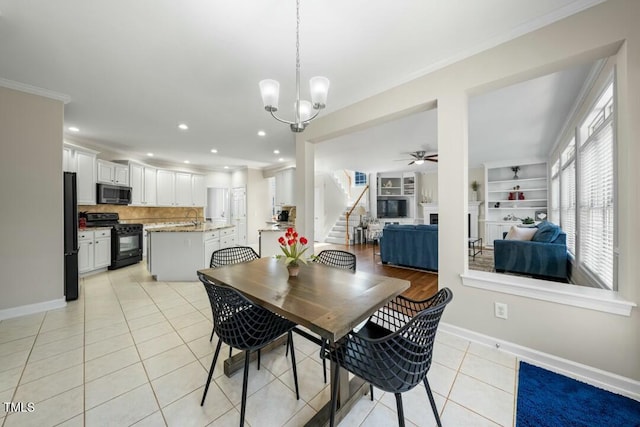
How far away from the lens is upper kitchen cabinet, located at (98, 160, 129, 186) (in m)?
4.82

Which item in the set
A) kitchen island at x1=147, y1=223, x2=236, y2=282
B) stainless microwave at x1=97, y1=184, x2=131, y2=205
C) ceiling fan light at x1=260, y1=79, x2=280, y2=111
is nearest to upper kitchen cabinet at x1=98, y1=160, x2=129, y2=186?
stainless microwave at x1=97, y1=184, x2=131, y2=205

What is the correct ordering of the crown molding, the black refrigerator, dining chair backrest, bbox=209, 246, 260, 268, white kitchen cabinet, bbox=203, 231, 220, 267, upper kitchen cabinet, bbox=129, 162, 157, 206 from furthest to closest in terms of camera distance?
upper kitchen cabinet, bbox=129, 162, 157, 206 < white kitchen cabinet, bbox=203, 231, 220, 267 < the black refrigerator < the crown molding < dining chair backrest, bbox=209, 246, 260, 268

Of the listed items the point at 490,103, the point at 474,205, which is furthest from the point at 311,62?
the point at 474,205

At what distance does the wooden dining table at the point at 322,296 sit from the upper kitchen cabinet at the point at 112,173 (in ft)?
15.2

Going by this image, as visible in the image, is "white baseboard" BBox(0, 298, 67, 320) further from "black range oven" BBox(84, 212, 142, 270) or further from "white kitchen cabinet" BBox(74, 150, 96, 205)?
"white kitchen cabinet" BBox(74, 150, 96, 205)

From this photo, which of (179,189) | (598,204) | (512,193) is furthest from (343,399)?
(512,193)

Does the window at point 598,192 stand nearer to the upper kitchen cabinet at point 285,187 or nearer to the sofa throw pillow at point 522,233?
the sofa throw pillow at point 522,233

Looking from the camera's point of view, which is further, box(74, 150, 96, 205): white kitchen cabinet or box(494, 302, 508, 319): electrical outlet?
box(74, 150, 96, 205): white kitchen cabinet

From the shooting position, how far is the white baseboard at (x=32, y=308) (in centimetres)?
270

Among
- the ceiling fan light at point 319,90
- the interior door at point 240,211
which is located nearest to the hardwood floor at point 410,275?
the ceiling fan light at point 319,90

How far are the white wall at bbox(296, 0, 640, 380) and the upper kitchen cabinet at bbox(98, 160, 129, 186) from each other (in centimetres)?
553

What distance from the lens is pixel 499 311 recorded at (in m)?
2.05

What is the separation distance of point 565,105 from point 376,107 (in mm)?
2726

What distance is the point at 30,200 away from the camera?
2852mm
